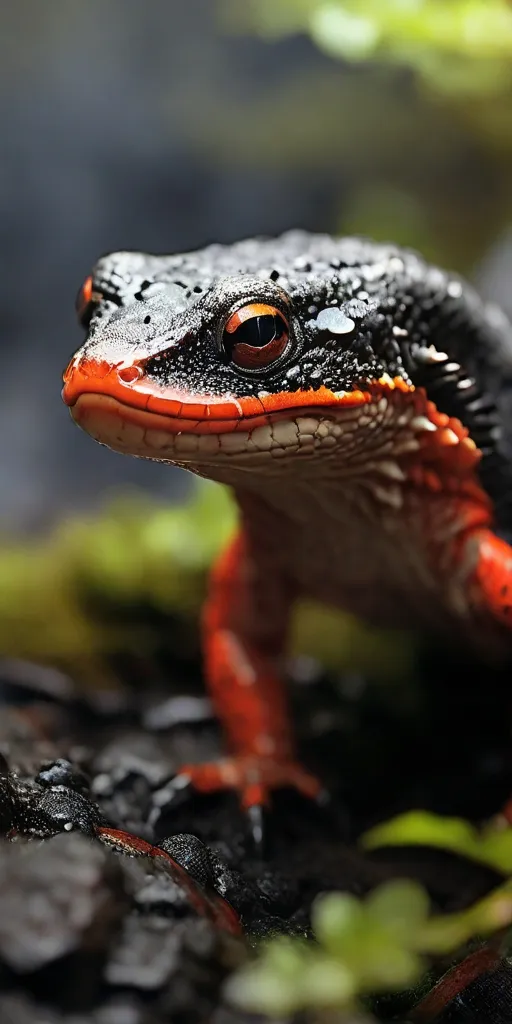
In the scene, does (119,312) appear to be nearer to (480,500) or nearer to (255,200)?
(480,500)

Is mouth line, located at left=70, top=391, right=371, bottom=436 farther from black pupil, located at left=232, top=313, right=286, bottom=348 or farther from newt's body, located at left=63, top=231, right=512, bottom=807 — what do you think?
black pupil, located at left=232, top=313, right=286, bottom=348

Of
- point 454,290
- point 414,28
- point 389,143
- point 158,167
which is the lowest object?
point 454,290

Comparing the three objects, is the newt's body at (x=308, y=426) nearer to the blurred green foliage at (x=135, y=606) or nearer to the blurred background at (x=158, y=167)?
the blurred green foliage at (x=135, y=606)

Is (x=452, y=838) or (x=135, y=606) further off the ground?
(x=135, y=606)

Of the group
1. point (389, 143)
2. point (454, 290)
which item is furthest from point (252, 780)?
point (389, 143)

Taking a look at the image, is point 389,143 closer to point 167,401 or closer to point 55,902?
point 167,401

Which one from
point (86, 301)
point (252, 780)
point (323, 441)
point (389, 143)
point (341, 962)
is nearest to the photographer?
point (341, 962)

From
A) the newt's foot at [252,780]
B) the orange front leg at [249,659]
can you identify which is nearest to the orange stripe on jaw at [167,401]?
the orange front leg at [249,659]
